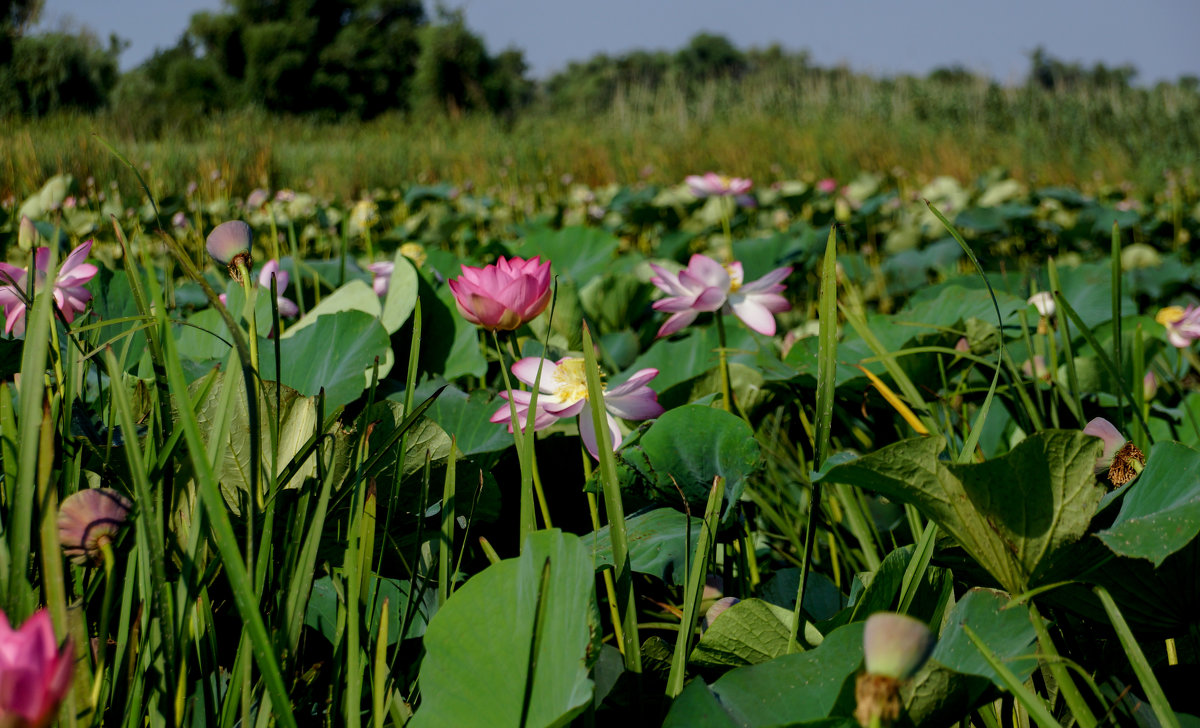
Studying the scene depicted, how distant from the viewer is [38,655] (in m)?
0.16

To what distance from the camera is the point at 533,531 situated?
31cm

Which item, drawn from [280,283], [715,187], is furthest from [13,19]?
[280,283]

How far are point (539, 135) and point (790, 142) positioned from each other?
2052 mm

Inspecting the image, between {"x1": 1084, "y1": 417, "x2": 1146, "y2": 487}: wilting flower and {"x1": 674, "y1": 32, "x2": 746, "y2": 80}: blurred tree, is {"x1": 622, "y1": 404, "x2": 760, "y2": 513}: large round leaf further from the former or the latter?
{"x1": 674, "y1": 32, "x2": 746, "y2": 80}: blurred tree

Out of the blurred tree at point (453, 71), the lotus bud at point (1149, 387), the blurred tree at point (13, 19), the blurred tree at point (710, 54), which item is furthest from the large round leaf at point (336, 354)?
the blurred tree at point (710, 54)

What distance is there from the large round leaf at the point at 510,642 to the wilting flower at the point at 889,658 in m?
0.11

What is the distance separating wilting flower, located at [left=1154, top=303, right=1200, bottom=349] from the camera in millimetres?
810

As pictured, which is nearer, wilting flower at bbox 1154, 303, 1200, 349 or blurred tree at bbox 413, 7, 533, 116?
wilting flower at bbox 1154, 303, 1200, 349

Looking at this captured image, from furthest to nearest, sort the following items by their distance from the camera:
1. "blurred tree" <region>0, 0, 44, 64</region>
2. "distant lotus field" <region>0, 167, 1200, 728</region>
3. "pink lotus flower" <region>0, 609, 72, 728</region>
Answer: "blurred tree" <region>0, 0, 44, 64</region> < "distant lotus field" <region>0, 167, 1200, 728</region> < "pink lotus flower" <region>0, 609, 72, 728</region>

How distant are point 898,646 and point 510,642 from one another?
16 centimetres

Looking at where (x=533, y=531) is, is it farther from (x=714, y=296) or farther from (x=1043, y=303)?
(x=1043, y=303)

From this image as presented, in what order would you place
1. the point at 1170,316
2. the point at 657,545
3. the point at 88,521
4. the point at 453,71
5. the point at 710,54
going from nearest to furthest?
the point at 88,521 → the point at 657,545 → the point at 1170,316 → the point at 453,71 → the point at 710,54

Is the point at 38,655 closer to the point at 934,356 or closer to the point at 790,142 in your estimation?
the point at 934,356

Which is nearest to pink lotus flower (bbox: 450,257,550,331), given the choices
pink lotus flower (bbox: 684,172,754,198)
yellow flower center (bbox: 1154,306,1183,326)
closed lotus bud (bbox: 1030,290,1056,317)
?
closed lotus bud (bbox: 1030,290,1056,317)
